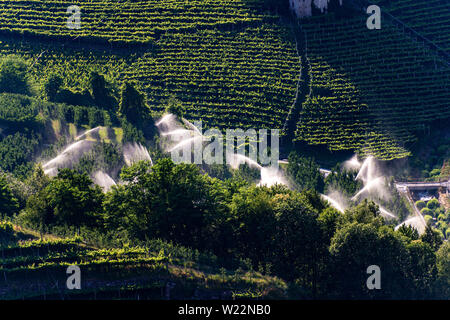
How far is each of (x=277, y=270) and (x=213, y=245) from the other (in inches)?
250

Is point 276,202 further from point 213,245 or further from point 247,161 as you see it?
point 247,161

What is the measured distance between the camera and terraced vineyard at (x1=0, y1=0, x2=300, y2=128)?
12156 cm

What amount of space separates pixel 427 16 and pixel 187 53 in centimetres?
3439

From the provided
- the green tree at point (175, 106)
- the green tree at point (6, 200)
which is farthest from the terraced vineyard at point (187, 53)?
the green tree at point (6, 200)

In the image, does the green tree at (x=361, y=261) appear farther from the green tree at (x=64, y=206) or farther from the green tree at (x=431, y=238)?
the green tree at (x=64, y=206)

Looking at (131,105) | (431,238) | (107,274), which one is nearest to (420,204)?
(431,238)

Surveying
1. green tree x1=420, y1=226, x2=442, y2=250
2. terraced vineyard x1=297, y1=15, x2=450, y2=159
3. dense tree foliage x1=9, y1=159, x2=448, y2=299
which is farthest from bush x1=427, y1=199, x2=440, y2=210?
dense tree foliage x1=9, y1=159, x2=448, y2=299

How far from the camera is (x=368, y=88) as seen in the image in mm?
123000

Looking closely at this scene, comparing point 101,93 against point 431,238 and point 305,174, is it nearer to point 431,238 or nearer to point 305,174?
point 305,174

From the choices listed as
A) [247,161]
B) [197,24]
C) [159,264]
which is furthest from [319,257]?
[197,24]

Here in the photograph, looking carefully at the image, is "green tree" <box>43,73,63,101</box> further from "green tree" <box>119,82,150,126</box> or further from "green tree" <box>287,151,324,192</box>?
"green tree" <box>287,151,324,192</box>

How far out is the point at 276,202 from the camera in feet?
286

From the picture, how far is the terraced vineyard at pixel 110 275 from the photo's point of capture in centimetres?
7806

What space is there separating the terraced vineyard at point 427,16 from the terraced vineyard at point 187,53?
16.7m
